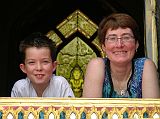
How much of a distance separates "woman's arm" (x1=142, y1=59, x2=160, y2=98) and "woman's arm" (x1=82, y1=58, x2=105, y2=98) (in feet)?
0.62

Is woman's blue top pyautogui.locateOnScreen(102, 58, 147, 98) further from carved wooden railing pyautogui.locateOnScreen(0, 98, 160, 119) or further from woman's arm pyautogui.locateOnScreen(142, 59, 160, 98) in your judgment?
carved wooden railing pyautogui.locateOnScreen(0, 98, 160, 119)

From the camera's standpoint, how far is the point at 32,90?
255cm

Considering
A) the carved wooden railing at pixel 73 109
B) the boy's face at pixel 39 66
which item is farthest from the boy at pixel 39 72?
the carved wooden railing at pixel 73 109

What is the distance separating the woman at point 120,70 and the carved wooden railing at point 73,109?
191mm

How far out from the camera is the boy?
2.47 metres

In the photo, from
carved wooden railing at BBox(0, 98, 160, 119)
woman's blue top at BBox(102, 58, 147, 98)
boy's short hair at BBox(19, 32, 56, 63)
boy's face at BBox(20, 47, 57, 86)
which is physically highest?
boy's short hair at BBox(19, 32, 56, 63)

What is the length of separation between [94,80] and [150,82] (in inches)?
9.8

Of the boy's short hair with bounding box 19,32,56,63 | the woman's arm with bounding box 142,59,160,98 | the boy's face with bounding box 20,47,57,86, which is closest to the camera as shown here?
the woman's arm with bounding box 142,59,160,98

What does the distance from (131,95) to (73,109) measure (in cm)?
36

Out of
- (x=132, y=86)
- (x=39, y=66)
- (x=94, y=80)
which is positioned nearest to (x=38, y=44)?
(x=39, y=66)

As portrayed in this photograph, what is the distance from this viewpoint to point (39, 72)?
8.04 ft

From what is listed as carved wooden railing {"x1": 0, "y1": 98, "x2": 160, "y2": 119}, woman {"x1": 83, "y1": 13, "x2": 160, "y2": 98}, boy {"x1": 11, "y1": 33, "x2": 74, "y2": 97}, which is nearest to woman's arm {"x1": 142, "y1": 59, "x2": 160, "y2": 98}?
woman {"x1": 83, "y1": 13, "x2": 160, "y2": 98}

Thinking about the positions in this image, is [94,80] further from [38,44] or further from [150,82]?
[38,44]

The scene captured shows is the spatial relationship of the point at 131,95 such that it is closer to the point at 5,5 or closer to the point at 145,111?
the point at 145,111
